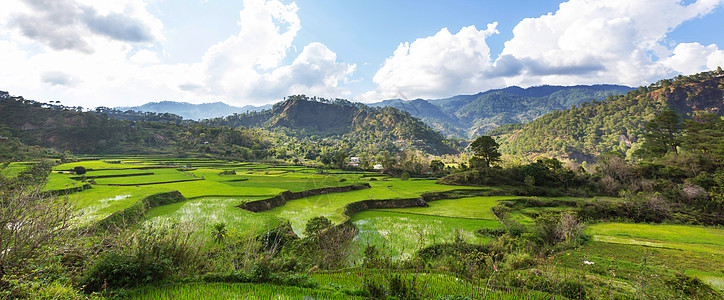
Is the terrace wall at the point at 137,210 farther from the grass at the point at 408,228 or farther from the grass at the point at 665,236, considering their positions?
the grass at the point at 665,236

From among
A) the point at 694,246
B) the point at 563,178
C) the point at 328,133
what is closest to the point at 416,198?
the point at 694,246

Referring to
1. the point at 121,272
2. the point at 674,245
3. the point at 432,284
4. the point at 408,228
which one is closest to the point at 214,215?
the point at 121,272

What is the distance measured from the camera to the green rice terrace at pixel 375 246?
249 inches

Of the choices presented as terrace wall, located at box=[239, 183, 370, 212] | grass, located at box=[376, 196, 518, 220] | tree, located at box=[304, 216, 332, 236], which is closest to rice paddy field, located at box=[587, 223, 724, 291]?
grass, located at box=[376, 196, 518, 220]

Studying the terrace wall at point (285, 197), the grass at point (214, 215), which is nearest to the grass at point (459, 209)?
the terrace wall at point (285, 197)

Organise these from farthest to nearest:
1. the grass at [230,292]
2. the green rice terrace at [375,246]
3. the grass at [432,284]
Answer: the green rice terrace at [375,246] < the grass at [432,284] < the grass at [230,292]

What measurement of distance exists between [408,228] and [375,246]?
6.02 metres

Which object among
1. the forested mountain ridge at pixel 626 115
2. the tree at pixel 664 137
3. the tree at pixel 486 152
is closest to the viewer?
the tree at pixel 664 137

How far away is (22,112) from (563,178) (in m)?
137

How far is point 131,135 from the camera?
80.4m

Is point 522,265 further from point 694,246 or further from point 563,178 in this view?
point 563,178

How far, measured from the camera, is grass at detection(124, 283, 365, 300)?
5.64m

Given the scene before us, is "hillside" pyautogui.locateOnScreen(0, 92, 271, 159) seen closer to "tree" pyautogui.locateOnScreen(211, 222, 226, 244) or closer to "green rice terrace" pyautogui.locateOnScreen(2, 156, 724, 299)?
"green rice terrace" pyautogui.locateOnScreen(2, 156, 724, 299)

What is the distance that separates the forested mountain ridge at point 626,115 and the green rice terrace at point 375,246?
8934 cm
